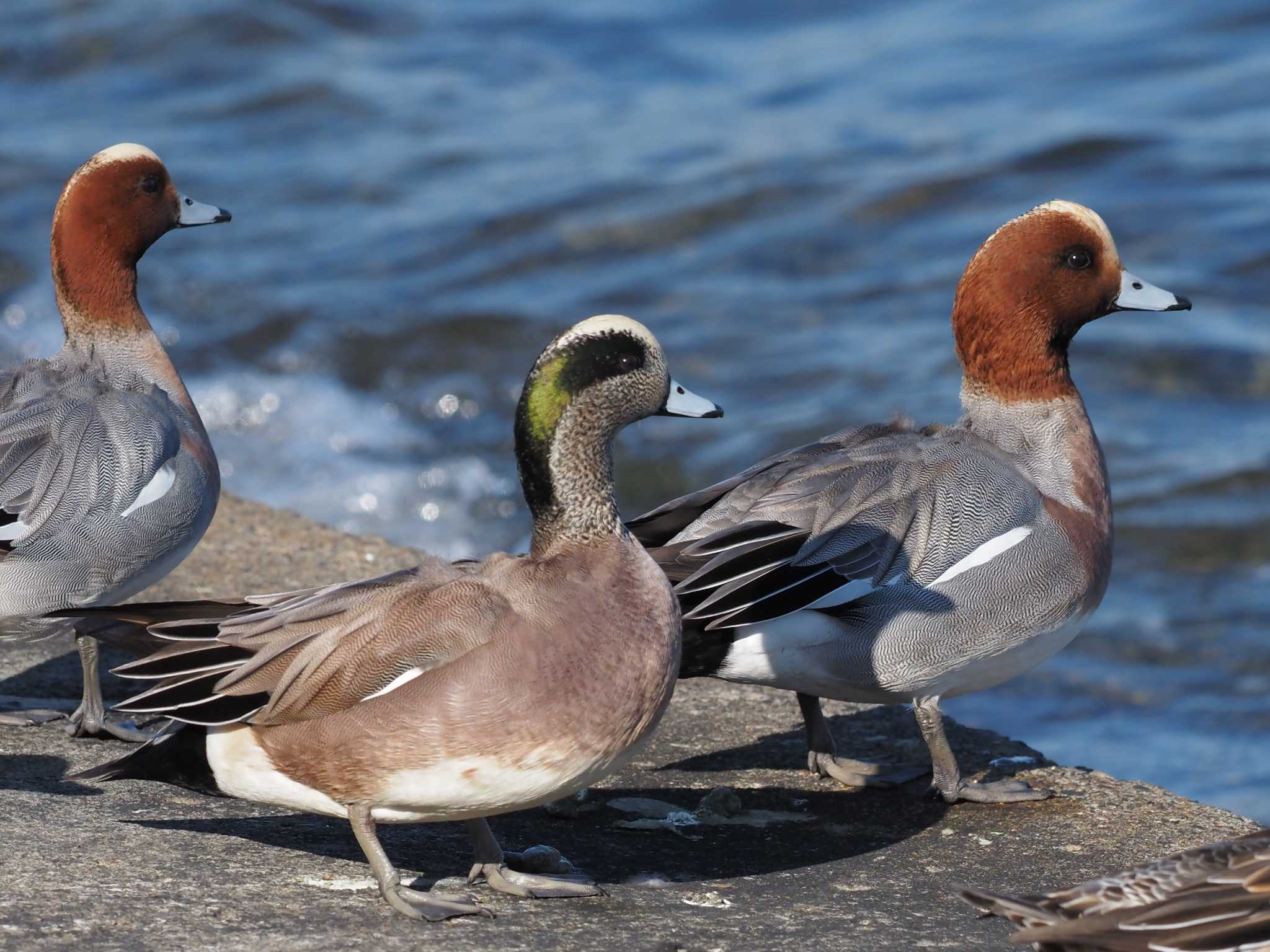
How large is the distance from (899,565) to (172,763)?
1.77m

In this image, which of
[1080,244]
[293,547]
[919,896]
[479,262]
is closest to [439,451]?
[479,262]

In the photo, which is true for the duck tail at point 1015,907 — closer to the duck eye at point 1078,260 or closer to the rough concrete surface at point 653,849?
the rough concrete surface at point 653,849

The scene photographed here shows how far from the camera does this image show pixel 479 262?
37.6ft

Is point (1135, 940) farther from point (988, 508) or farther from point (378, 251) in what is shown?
point (378, 251)

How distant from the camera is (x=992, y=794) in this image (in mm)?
4137


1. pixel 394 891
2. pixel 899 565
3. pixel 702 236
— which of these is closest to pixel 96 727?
pixel 394 891

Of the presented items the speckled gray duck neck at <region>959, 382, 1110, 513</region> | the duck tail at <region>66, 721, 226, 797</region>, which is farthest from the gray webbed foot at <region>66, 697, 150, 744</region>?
the speckled gray duck neck at <region>959, 382, 1110, 513</region>

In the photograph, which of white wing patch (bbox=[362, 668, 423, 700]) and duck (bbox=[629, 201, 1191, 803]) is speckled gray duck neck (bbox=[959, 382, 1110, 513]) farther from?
white wing patch (bbox=[362, 668, 423, 700])

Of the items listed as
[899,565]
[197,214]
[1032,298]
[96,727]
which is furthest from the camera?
[197,214]

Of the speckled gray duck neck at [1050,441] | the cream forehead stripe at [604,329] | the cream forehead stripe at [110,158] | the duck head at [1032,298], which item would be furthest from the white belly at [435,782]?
the cream forehead stripe at [110,158]

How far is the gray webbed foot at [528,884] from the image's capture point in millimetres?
3285

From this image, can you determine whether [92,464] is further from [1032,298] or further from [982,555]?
[1032,298]

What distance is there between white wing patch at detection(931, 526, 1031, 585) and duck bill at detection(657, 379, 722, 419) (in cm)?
92

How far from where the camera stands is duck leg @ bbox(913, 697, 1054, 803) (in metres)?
4.13
